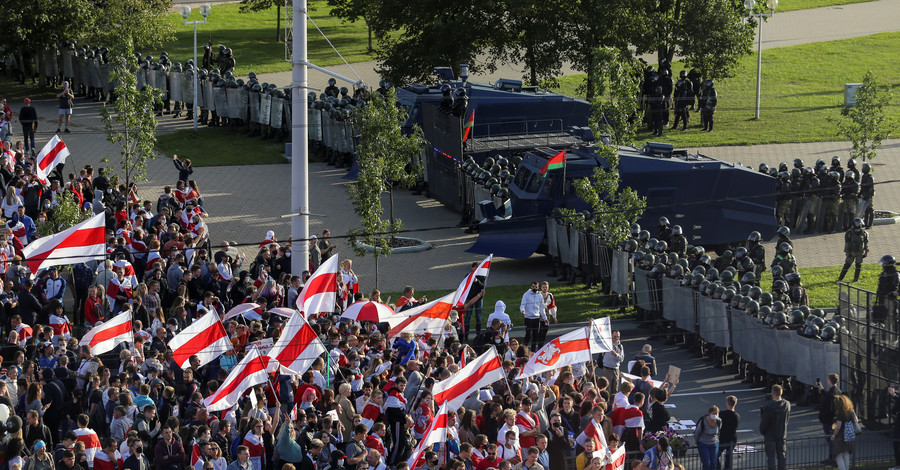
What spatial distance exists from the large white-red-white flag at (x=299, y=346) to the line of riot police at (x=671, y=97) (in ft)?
86.4

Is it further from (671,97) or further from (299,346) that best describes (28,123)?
(299,346)

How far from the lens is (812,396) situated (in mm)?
22547

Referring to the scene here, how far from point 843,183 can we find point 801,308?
1009 cm

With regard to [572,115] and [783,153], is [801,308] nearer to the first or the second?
[572,115]

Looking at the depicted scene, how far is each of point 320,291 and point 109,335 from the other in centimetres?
338

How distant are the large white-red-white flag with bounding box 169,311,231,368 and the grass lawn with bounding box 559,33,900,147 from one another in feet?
80.2

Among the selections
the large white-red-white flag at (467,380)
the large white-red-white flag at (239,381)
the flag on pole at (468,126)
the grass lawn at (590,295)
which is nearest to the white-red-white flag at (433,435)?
the large white-red-white flag at (467,380)

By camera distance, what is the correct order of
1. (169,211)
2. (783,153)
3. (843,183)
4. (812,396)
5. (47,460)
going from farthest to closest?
(783,153), (843,183), (169,211), (812,396), (47,460)

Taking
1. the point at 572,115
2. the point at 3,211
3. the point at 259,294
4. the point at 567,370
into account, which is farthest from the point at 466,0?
the point at 567,370

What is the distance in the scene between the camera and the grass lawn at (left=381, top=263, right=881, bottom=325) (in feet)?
88.0

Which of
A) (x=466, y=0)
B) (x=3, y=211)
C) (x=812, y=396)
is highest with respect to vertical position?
(x=466, y=0)

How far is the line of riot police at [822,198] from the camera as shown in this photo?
32031 millimetres

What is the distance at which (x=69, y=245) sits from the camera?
71.6ft

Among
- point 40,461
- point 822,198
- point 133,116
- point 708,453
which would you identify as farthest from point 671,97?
point 40,461
